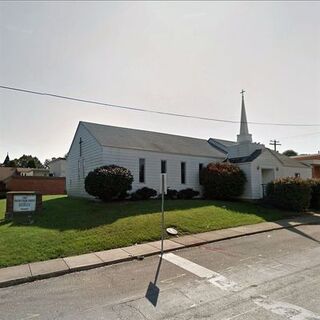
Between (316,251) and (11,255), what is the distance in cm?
871

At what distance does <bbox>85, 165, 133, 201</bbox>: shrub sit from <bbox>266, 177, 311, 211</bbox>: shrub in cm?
918

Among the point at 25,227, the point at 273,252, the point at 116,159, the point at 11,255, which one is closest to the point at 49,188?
the point at 116,159

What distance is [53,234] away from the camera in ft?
33.9

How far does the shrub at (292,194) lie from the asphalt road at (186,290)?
956 cm

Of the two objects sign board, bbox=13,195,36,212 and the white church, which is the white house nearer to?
the white church

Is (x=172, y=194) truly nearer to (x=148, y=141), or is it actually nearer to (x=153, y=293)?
(x=148, y=141)

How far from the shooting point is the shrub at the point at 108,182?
55.6 feet

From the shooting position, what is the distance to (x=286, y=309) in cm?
495

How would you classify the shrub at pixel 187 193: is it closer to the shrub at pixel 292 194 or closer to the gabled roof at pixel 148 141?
the gabled roof at pixel 148 141

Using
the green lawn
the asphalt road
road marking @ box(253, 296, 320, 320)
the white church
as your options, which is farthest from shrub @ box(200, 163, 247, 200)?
road marking @ box(253, 296, 320, 320)

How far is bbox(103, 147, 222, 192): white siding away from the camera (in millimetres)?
19969

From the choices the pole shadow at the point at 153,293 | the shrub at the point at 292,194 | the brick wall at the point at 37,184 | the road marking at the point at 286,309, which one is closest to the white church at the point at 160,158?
the shrub at the point at 292,194

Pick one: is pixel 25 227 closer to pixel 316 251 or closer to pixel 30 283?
pixel 30 283

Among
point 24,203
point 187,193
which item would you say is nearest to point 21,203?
point 24,203
